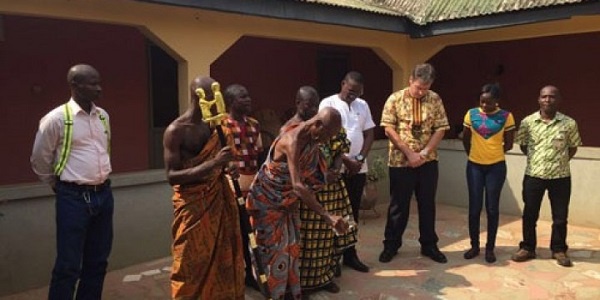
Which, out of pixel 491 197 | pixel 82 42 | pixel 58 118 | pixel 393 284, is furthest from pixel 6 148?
pixel 491 197

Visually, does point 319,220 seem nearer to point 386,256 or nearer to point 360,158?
point 360,158

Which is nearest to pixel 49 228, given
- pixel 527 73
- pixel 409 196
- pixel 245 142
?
pixel 245 142

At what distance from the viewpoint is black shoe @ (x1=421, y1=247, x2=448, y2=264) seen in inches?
200

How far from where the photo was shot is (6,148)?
6039 mm

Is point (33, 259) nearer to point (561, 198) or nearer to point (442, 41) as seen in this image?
point (561, 198)

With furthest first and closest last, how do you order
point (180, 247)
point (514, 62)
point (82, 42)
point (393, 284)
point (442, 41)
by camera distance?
point (514, 62) → point (442, 41) → point (82, 42) → point (393, 284) → point (180, 247)

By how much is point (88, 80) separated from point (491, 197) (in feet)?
12.2

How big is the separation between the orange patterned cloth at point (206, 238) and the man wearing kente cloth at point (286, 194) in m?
0.28

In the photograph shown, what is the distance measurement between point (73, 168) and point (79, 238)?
46 cm

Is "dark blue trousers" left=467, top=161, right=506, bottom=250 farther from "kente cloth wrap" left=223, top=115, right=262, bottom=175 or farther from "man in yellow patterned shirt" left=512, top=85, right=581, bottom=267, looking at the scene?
"kente cloth wrap" left=223, top=115, right=262, bottom=175

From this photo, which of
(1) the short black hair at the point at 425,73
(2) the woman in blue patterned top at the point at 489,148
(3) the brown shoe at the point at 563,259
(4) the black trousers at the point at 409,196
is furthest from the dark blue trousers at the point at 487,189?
(1) the short black hair at the point at 425,73

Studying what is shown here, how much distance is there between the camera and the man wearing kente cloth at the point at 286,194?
11.4 ft

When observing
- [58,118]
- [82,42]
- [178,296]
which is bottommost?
[178,296]

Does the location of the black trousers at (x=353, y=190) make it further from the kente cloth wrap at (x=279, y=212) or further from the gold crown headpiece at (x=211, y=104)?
the gold crown headpiece at (x=211, y=104)
